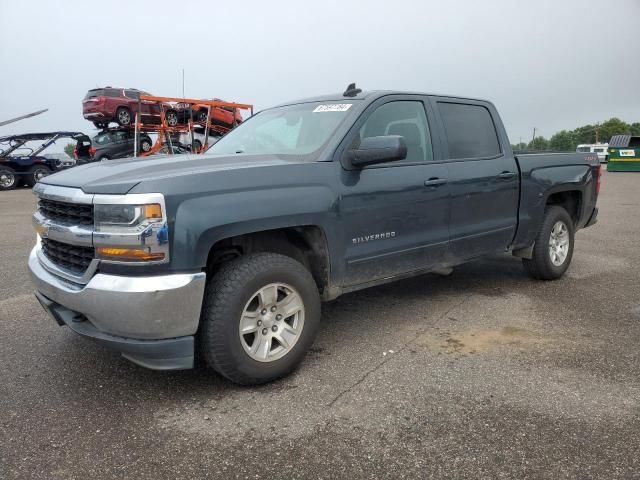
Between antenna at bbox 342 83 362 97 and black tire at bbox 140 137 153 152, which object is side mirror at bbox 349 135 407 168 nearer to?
antenna at bbox 342 83 362 97

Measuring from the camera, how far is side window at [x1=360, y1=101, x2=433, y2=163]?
12.7ft

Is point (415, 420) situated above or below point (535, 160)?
below

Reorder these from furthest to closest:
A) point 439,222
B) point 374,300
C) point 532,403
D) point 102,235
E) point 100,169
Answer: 1. point 374,300
2. point 439,222
3. point 100,169
4. point 532,403
5. point 102,235

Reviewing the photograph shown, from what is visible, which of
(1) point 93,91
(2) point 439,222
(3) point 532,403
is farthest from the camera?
(1) point 93,91

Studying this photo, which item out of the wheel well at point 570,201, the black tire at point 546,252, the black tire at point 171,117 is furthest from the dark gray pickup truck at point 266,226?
the black tire at point 171,117

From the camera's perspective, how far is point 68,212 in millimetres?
2971

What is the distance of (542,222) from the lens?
5.23 m

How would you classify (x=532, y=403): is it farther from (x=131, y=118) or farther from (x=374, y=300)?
(x=131, y=118)

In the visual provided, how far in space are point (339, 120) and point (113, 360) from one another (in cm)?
228

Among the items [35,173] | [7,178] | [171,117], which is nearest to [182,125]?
[171,117]

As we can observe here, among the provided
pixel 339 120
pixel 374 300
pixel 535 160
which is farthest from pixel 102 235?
pixel 535 160

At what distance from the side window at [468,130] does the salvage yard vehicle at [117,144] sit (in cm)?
1532

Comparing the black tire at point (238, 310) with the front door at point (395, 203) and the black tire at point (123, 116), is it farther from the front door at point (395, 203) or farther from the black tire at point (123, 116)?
the black tire at point (123, 116)

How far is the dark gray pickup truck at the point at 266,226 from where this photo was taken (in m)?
2.70
